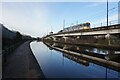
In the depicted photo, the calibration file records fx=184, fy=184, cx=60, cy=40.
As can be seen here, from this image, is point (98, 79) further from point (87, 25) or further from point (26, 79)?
point (87, 25)

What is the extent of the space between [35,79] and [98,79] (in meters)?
5.74

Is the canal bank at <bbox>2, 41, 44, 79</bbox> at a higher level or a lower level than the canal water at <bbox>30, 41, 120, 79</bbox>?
higher

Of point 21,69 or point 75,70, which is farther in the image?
point 75,70

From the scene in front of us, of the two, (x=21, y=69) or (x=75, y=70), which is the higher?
(x=21, y=69)

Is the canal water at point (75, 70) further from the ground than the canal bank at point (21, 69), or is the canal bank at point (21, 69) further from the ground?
the canal bank at point (21, 69)

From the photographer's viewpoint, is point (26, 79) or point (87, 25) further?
point (87, 25)

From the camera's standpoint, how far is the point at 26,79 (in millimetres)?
13133

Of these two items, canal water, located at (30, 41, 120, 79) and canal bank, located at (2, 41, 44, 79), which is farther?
canal water, located at (30, 41, 120, 79)

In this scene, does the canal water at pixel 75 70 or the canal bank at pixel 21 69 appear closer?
the canal bank at pixel 21 69

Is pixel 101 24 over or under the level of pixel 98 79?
over

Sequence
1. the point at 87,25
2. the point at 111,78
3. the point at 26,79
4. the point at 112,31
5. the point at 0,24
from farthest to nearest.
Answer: the point at 87,25 < the point at 112,31 < the point at 0,24 < the point at 111,78 < the point at 26,79

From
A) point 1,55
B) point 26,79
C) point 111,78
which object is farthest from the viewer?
point 1,55

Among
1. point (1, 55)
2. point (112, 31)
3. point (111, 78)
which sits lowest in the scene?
point (111, 78)

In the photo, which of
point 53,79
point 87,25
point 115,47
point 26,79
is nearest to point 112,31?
point 115,47
